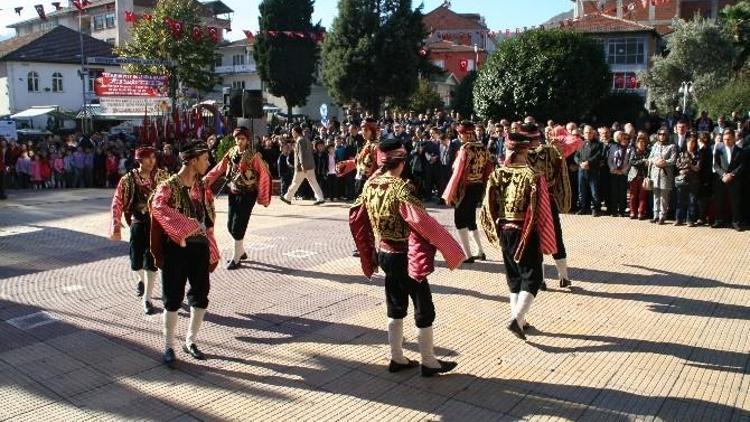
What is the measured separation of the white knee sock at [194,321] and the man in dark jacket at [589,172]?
9.67 m

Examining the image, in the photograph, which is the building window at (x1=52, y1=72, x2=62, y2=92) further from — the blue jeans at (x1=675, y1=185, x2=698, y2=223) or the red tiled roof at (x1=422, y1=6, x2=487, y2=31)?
the blue jeans at (x1=675, y1=185, x2=698, y2=223)

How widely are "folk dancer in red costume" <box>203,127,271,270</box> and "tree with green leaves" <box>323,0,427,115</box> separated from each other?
34.0 metres

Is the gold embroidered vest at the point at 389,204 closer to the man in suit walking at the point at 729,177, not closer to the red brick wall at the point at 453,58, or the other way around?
the man in suit walking at the point at 729,177

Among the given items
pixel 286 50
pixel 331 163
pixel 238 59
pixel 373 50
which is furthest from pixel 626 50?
pixel 331 163

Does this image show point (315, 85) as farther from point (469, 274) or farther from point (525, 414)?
point (525, 414)

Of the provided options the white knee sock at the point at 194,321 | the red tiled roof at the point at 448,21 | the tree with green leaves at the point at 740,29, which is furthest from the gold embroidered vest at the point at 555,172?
the red tiled roof at the point at 448,21

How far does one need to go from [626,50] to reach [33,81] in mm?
43239

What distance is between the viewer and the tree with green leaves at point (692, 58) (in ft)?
126

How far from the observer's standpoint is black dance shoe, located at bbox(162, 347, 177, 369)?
599cm

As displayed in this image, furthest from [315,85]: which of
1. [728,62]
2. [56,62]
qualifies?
[728,62]

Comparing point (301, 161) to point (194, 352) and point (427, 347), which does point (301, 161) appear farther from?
point (427, 347)

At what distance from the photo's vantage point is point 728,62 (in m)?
38.6

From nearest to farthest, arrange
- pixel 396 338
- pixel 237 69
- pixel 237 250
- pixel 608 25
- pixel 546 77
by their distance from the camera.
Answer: pixel 396 338 < pixel 237 250 < pixel 546 77 < pixel 608 25 < pixel 237 69

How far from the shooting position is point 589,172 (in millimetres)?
13891
